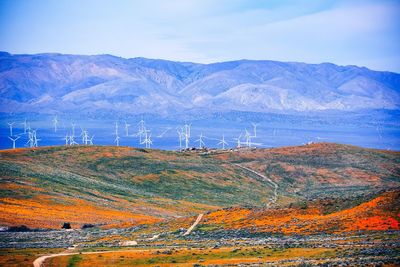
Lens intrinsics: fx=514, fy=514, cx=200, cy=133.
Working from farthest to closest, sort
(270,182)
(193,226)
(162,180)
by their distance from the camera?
(270,182) → (162,180) → (193,226)

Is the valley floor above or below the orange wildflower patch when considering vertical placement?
above

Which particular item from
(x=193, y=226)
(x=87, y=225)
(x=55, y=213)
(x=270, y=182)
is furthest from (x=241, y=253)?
(x=270, y=182)

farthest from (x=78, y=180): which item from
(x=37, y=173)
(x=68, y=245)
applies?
(x=68, y=245)

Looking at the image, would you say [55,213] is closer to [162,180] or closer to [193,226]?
[193,226]

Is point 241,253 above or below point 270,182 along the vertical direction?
above

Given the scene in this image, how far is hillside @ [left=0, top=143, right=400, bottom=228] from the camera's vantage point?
3403 inches

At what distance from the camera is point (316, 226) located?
5525 cm

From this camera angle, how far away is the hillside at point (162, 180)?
86438 mm

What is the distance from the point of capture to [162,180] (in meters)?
128

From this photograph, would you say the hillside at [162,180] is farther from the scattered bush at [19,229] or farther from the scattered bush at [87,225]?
the scattered bush at [19,229]

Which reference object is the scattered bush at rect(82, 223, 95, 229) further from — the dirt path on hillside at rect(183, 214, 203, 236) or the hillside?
the dirt path on hillside at rect(183, 214, 203, 236)

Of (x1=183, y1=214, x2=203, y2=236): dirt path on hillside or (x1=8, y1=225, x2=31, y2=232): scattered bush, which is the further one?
(x1=8, y1=225, x2=31, y2=232): scattered bush

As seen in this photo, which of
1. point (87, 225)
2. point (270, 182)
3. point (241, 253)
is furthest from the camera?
point (270, 182)

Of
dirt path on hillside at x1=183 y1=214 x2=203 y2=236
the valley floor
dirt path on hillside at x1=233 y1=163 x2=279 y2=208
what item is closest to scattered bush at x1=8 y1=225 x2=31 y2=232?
the valley floor
